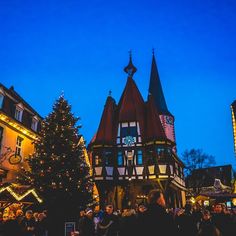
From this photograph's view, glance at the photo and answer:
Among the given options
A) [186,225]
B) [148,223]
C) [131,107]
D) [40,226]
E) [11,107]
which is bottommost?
[40,226]

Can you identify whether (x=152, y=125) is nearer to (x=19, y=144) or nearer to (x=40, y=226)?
(x=19, y=144)

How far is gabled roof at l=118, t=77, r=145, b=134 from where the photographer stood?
95.6 ft

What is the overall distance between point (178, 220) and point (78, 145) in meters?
10.7

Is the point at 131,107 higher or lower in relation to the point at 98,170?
higher

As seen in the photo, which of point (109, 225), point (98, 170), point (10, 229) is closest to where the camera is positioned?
point (10, 229)

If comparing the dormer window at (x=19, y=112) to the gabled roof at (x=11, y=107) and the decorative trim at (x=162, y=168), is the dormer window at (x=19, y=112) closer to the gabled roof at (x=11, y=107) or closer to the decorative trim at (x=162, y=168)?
the gabled roof at (x=11, y=107)

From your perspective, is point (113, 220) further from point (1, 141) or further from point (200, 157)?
point (200, 157)

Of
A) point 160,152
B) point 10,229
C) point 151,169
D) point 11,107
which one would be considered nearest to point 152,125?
point 160,152

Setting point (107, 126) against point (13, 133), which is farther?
point (107, 126)

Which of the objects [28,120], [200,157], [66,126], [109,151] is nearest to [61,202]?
[66,126]

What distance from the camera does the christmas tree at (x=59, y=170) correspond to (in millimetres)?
15977

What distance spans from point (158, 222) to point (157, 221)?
2cm

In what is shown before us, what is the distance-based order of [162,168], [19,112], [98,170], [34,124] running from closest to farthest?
[19,112] → [34,124] → [162,168] → [98,170]

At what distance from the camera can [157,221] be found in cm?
334
